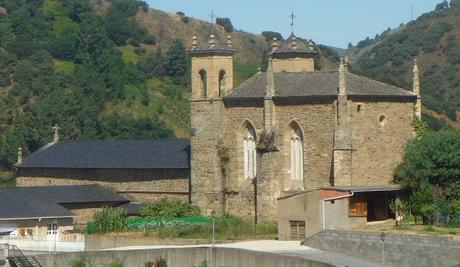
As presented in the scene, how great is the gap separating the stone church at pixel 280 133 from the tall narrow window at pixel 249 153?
4 centimetres

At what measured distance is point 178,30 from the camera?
153m

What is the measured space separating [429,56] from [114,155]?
7456 centimetres

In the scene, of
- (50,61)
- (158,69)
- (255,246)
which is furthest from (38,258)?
(158,69)

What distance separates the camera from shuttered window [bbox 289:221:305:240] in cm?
5488

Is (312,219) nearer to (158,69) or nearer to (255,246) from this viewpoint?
(255,246)

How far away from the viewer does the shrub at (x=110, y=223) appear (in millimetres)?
62438

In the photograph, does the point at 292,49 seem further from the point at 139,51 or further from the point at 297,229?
the point at 139,51

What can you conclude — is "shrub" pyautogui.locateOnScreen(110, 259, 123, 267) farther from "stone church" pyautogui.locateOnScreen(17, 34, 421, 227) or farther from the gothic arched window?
the gothic arched window

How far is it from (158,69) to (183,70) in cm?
226

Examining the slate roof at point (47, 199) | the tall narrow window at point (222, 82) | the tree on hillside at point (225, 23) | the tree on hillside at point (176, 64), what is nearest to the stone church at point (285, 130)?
the tall narrow window at point (222, 82)

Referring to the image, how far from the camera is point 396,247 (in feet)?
154

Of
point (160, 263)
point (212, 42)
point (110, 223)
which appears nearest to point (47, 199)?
point (110, 223)

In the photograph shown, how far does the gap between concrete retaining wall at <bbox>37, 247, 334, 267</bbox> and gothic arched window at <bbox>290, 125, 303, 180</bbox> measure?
1080cm

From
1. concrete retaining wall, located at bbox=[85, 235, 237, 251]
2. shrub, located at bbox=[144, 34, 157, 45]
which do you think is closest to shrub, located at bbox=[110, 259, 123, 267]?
concrete retaining wall, located at bbox=[85, 235, 237, 251]
